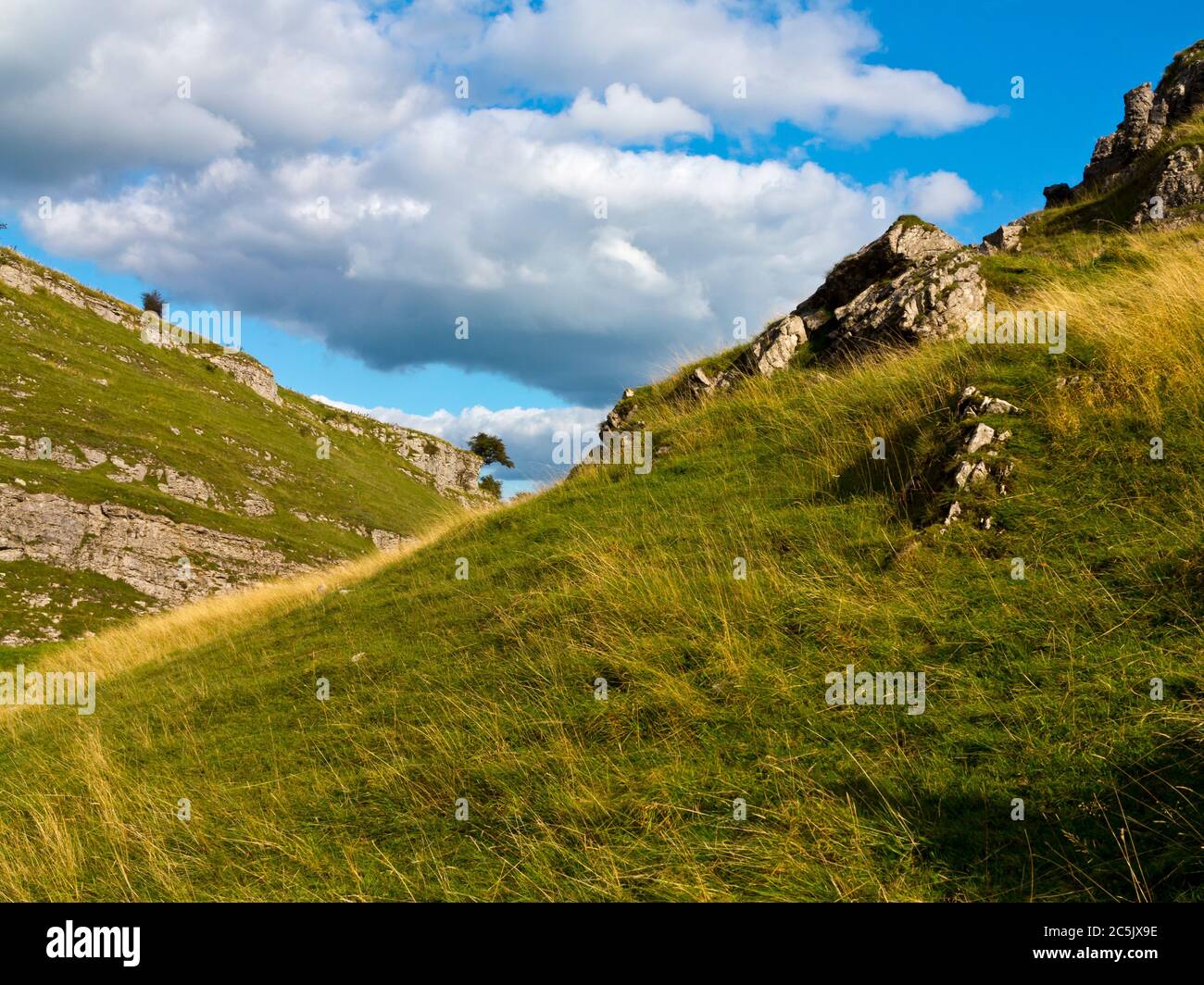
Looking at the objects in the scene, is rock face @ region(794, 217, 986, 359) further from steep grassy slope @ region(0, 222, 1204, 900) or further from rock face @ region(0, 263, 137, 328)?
rock face @ region(0, 263, 137, 328)

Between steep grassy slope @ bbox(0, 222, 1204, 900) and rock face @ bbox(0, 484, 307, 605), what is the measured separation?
4048cm

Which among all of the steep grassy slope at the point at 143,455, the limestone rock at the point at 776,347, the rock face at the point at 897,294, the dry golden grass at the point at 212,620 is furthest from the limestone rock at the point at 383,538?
the rock face at the point at 897,294

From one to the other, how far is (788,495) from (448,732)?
6.29 metres

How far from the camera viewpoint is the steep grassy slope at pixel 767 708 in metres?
4.91

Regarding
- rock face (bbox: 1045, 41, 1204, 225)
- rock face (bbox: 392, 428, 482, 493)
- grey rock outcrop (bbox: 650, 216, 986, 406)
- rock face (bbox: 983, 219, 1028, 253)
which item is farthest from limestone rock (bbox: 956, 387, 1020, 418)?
rock face (bbox: 392, 428, 482, 493)

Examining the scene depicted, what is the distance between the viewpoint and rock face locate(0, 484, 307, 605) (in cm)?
4641

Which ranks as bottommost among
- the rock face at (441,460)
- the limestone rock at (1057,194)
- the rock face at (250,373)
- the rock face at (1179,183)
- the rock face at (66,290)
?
the rock face at (1179,183)

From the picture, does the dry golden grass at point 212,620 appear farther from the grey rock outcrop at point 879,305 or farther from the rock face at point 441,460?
the rock face at point 441,460

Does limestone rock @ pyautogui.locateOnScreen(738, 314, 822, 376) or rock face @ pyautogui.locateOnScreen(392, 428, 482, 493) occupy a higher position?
rock face @ pyautogui.locateOnScreen(392, 428, 482, 493)

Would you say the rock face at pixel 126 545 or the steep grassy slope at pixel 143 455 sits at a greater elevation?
the steep grassy slope at pixel 143 455

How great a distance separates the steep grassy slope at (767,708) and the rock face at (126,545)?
133ft

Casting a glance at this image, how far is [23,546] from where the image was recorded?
149 feet
